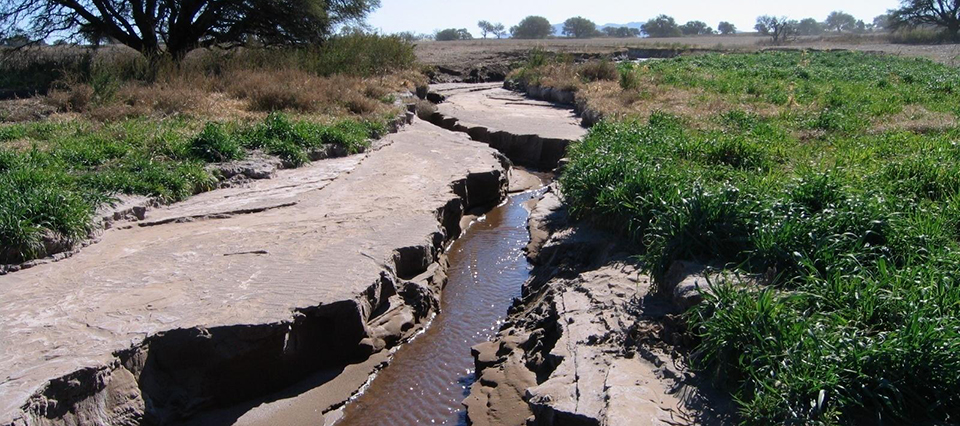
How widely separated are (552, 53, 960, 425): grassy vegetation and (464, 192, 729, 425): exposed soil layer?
23cm

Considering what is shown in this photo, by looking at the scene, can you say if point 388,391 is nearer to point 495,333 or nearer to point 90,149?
point 495,333

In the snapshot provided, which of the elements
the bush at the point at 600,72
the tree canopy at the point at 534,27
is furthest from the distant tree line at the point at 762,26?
the bush at the point at 600,72

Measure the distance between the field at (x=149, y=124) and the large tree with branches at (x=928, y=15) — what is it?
4803 centimetres

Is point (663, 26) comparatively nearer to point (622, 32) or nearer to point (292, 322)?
point (622, 32)

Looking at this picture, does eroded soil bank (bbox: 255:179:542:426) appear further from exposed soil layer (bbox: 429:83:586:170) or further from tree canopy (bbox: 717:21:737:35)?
tree canopy (bbox: 717:21:737:35)

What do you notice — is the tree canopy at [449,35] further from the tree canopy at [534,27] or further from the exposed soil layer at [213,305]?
the exposed soil layer at [213,305]

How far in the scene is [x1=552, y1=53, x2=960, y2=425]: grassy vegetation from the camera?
3219 mm

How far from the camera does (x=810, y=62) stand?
26.1 m

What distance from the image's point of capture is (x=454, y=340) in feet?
19.9

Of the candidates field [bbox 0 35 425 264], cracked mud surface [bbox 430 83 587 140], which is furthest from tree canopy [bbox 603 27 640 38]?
field [bbox 0 35 425 264]

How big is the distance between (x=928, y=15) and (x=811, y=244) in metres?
58.8

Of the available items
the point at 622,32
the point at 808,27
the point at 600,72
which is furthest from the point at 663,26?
the point at 600,72

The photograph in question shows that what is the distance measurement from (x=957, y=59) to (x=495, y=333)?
28999 mm

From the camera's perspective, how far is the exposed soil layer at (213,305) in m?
4.24
